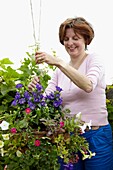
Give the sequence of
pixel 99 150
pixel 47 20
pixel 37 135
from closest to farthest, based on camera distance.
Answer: pixel 37 135
pixel 99 150
pixel 47 20

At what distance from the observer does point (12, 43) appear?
7.38 ft

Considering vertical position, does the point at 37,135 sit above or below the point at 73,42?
below

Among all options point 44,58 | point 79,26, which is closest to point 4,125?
point 44,58

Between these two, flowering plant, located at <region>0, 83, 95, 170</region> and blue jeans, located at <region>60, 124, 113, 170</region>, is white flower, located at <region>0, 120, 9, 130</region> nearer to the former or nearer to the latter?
Result: flowering plant, located at <region>0, 83, 95, 170</region>

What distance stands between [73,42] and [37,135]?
47cm

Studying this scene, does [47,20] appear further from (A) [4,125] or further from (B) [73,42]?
(A) [4,125]

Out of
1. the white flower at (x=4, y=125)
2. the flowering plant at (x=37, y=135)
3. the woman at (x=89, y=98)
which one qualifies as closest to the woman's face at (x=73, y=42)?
the woman at (x=89, y=98)

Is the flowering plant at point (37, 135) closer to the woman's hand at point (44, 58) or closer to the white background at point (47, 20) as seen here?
the woman's hand at point (44, 58)

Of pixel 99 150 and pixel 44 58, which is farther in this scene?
pixel 99 150

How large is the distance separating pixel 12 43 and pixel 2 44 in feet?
0.22

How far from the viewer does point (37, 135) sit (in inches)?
47.4

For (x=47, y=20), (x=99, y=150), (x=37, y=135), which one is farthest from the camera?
(x=47, y=20)

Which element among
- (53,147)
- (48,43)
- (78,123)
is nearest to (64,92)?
(78,123)

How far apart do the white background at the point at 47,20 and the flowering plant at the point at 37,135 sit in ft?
3.05
